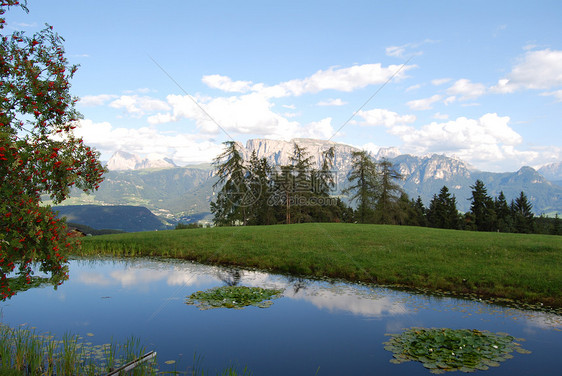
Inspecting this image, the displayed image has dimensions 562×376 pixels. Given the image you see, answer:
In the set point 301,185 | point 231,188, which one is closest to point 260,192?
point 301,185

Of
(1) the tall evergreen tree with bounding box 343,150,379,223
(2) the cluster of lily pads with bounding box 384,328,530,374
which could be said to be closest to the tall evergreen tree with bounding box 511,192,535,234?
(1) the tall evergreen tree with bounding box 343,150,379,223

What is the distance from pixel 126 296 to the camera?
17594 mm

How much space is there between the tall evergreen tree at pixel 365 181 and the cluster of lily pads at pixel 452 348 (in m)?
57.7

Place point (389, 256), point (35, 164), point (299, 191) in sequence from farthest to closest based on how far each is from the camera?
point (299, 191) → point (389, 256) → point (35, 164)

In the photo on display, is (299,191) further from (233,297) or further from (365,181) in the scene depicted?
(233,297)

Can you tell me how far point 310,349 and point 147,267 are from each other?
17472 millimetres

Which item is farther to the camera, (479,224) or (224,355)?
(479,224)

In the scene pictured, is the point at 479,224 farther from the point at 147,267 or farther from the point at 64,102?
the point at 64,102

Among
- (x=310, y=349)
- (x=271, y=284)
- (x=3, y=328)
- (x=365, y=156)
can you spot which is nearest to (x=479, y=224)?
(x=365, y=156)

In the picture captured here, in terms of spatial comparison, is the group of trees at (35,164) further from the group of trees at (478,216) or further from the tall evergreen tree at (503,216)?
the tall evergreen tree at (503,216)

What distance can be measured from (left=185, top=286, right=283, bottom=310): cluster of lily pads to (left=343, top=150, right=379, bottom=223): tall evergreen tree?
5348cm

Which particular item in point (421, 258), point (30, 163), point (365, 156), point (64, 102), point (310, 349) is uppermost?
point (365, 156)

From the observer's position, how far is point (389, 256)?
24.4m

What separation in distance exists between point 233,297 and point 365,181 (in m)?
58.1
